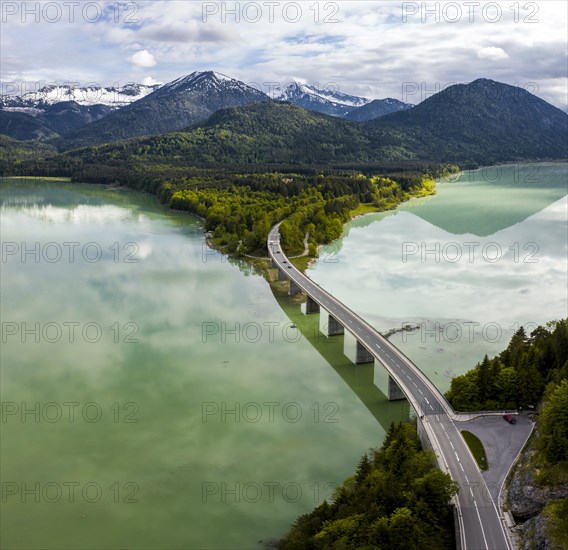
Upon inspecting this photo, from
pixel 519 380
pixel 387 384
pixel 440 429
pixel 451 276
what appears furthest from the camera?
pixel 451 276

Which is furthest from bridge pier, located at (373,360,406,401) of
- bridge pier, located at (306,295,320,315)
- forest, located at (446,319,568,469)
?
bridge pier, located at (306,295,320,315)

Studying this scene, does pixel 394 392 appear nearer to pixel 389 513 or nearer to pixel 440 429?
pixel 440 429

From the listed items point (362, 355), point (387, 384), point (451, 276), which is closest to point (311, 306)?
point (362, 355)

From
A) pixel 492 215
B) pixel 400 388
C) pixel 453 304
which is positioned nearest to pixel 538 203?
pixel 492 215

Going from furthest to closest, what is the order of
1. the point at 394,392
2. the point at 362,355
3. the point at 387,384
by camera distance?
1. the point at 362,355
2. the point at 387,384
3. the point at 394,392

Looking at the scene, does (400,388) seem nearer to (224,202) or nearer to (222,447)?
(222,447)

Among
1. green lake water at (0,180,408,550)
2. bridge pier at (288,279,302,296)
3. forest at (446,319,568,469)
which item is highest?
bridge pier at (288,279,302,296)

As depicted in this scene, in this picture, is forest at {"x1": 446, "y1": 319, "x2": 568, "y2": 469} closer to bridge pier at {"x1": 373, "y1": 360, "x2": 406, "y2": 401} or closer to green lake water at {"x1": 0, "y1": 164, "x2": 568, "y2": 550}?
bridge pier at {"x1": 373, "y1": 360, "x2": 406, "y2": 401}
